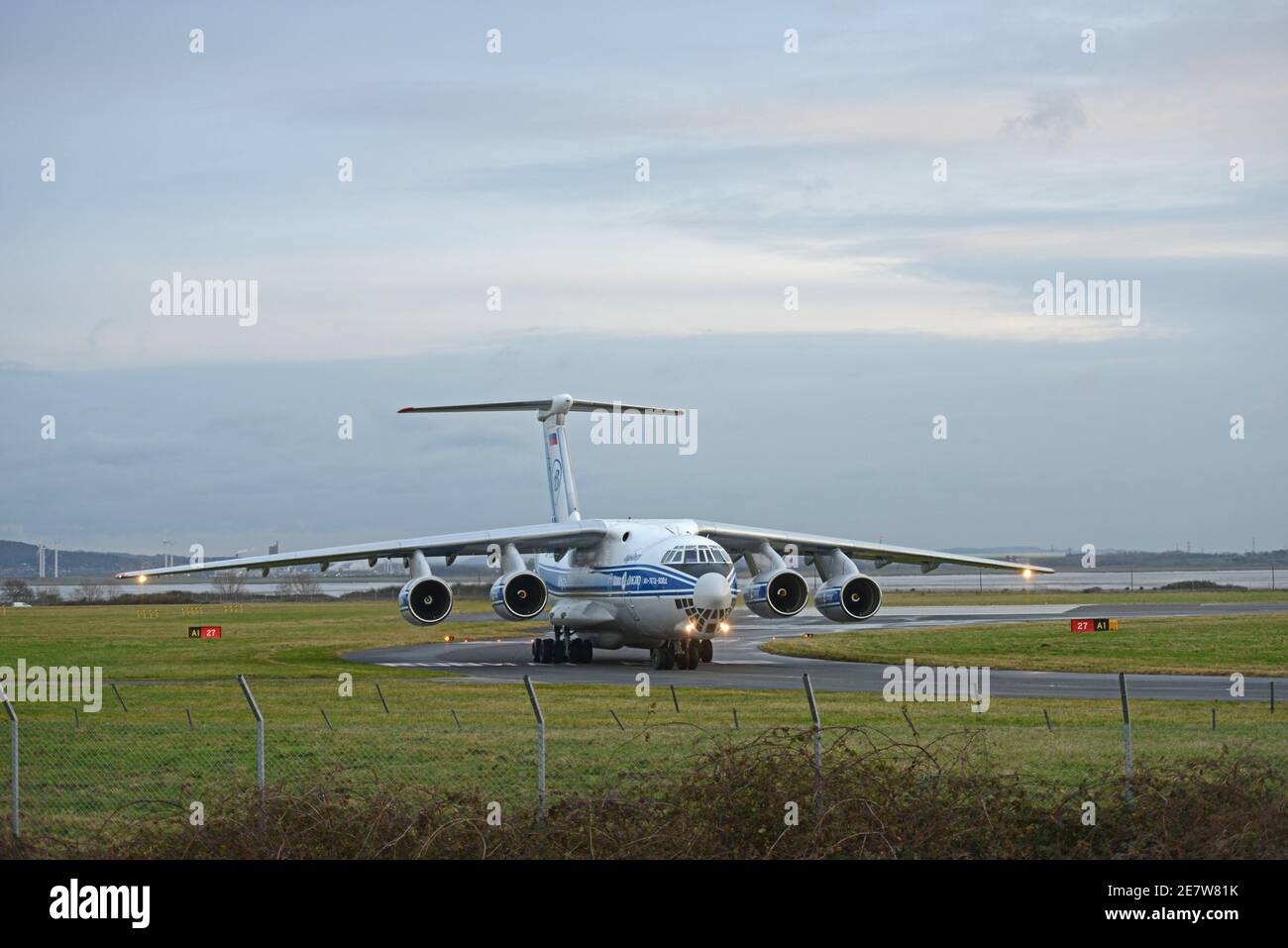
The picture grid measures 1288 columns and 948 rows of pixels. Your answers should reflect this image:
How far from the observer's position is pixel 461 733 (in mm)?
22219

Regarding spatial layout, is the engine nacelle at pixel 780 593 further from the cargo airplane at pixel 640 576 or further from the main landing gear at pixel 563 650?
the main landing gear at pixel 563 650

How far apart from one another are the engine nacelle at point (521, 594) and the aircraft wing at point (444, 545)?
3.98 ft

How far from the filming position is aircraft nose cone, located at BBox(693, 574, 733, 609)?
3509 centimetres

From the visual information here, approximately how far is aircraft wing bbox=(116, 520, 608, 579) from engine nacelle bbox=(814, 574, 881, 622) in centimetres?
645

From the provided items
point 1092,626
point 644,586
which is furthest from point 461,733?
point 1092,626

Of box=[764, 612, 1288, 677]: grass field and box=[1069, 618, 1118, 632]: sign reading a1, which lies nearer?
box=[764, 612, 1288, 677]: grass field

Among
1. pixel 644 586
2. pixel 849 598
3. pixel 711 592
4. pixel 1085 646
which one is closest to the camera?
pixel 711 592

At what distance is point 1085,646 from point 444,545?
21.0 meters

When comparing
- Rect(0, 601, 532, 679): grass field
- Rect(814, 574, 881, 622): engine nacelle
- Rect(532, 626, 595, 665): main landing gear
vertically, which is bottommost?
Rect(0, 601, 532, 679): grass field

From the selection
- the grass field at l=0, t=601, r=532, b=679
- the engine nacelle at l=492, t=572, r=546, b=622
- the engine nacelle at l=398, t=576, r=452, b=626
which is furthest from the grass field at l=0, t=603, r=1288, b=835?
the engine nacelle at l=492, t=572, r=546, b=622

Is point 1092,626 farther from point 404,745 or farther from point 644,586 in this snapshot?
point 404,745
